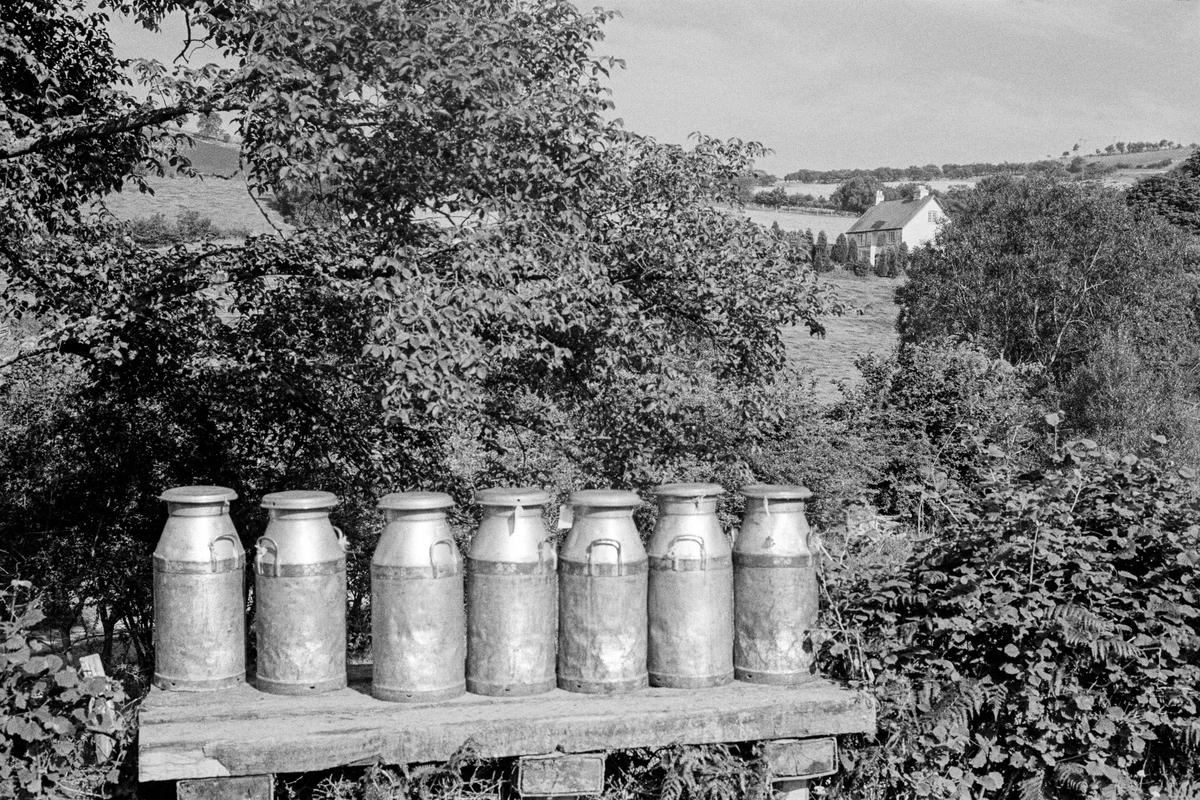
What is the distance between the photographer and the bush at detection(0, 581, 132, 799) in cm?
370

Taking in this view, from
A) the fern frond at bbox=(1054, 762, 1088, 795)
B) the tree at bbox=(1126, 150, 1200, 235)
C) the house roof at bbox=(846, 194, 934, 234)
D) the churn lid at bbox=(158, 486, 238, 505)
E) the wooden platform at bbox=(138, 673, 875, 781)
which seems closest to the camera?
the wooden platform at bbox=(138, 673, 875, 781)

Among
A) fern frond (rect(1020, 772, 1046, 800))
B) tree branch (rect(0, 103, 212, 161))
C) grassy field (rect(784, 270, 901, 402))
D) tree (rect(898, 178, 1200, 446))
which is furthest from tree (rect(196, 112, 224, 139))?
tree (rect(898, 178, 1200, 446))

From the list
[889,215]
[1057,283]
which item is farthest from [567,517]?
[889,215]

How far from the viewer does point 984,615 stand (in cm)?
425

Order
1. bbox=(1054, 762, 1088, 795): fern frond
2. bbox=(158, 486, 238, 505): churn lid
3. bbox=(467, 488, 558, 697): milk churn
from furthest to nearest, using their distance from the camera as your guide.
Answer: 1. bbox=(1054, 762, 1088, 795): fern frond
2. bbox=(467, 488, 558, 697): milk churn
3. bbox=(158, 486, 238, 505): churn lid

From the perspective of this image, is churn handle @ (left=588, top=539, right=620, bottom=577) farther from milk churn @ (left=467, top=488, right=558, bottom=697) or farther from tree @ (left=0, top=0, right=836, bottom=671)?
tree @ (left=0, top=0, right=836, bottom=671)

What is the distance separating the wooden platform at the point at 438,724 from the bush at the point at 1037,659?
30 cm

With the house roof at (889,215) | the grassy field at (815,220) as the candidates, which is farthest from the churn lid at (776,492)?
the house roof at (889,215)

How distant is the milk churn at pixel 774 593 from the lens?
14.0ft

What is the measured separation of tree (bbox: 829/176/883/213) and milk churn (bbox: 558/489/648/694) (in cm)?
9668

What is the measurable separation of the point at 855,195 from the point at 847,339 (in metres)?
69.3

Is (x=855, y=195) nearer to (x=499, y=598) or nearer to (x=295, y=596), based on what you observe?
(x=499, y=598)

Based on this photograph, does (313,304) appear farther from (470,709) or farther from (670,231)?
(470,709)

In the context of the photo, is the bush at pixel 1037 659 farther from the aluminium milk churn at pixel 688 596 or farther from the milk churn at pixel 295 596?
the milk churn at pixel 295 596
